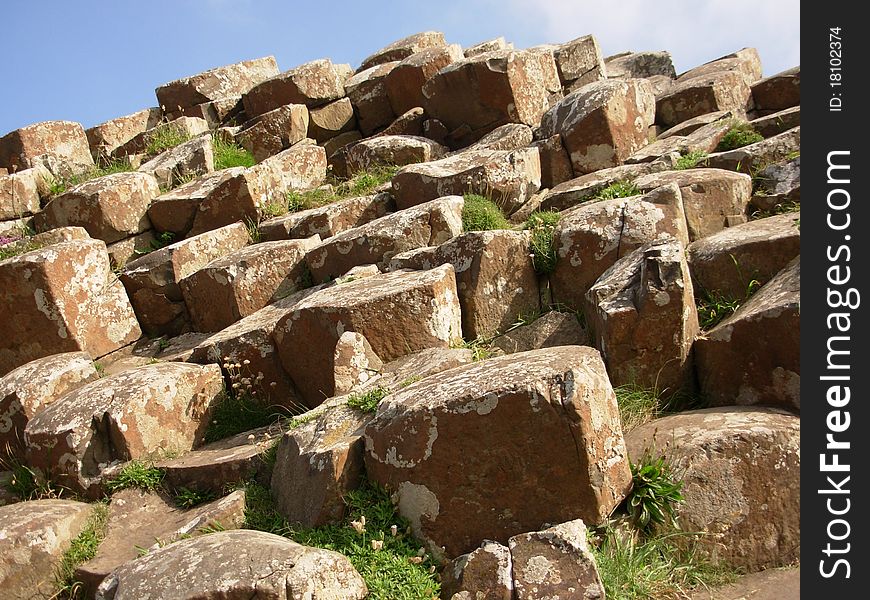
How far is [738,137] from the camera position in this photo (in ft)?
30.3

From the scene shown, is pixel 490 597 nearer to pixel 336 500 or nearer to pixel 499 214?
pixel 336 500

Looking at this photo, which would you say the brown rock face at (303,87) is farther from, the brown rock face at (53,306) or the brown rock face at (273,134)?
the brown rock face at (53,306)

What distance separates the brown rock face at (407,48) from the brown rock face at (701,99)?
5437mm

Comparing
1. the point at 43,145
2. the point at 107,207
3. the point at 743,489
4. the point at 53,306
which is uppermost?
the point at 43,145

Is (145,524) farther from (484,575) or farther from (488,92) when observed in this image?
(488,92)

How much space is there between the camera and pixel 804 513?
4.20 m

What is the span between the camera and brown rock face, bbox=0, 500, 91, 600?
537 cm

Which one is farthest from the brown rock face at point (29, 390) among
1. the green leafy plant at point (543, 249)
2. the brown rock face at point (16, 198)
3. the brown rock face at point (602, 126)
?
the brown rock face at point (602, 126)

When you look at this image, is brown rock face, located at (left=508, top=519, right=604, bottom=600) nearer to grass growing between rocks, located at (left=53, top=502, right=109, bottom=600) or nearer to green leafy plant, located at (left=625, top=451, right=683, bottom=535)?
green leafy plant, located at (left=625, top=451, right=683, bottom=535)

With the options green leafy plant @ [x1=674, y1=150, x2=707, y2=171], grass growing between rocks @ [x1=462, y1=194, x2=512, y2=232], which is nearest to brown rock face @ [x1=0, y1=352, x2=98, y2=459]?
grass growing between rocks @ [x1=462, y1=194, x2=512, y2=232]

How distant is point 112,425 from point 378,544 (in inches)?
113

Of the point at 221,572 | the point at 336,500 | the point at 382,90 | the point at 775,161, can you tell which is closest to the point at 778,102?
the point at 775,161

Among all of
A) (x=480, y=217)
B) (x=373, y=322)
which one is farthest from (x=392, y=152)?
(x=373, y=322)

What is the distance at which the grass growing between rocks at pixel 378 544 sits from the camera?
436 centimetres
